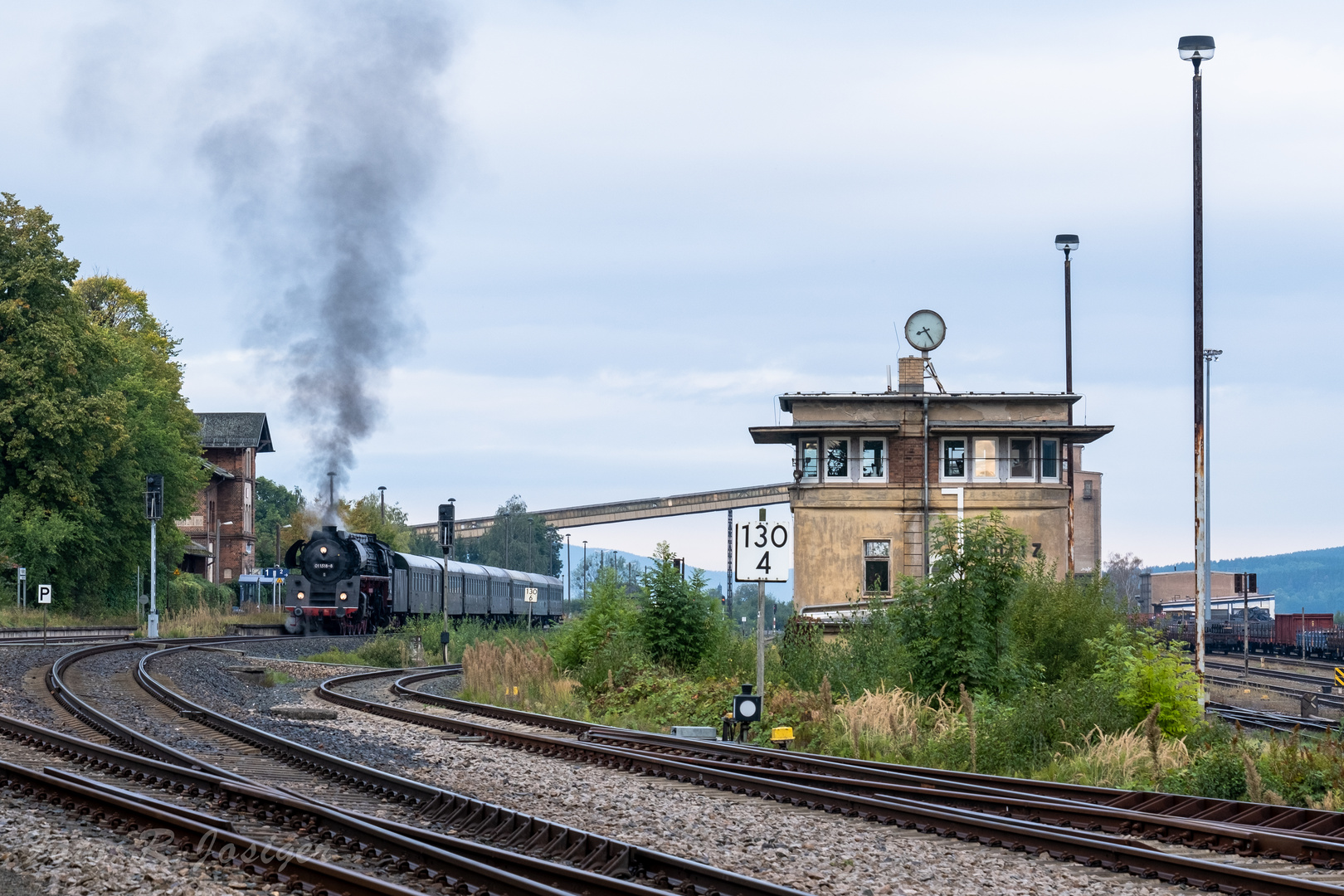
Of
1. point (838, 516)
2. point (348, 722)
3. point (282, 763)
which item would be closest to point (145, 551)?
point (838, 516)

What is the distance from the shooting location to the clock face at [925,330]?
157 feet

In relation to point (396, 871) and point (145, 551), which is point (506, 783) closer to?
point (396, 871)

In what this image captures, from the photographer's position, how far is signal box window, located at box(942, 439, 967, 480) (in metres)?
45.7

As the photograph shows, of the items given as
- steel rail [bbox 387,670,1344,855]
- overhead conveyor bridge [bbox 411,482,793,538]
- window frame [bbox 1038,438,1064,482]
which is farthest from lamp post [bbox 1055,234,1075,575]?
overhead conveyor bridge [bbox 411,482,793,538]

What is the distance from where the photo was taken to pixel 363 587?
44.2 metres

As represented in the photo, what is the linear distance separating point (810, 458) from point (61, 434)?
28669 millimetres

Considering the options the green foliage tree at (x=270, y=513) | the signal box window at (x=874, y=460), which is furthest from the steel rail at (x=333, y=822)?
the green foliage tree at (x=270, y=513)

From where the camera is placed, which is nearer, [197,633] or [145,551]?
[197,633]

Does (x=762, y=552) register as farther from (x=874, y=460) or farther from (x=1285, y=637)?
(x=1285, y=637)

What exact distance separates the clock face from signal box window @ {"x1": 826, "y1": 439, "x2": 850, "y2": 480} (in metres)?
5.10

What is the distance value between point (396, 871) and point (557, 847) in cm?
123

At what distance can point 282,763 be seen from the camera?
14.0 meters

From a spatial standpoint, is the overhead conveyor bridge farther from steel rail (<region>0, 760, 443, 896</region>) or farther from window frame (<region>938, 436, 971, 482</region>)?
steel rail (<region>0, 760, 443, 896</region>)

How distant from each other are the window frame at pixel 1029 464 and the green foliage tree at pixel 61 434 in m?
34.6
